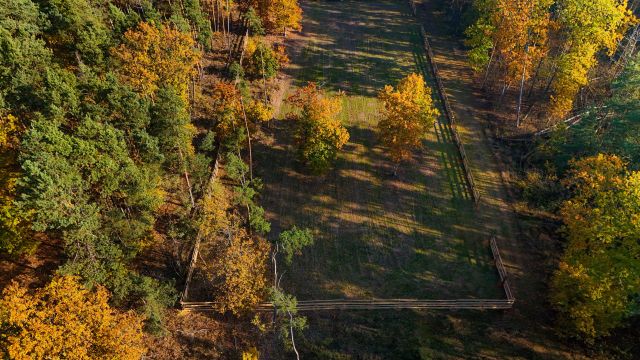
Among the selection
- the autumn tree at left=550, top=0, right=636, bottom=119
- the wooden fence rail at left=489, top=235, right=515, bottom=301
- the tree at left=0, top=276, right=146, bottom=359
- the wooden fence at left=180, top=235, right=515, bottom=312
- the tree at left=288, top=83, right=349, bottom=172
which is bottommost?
the wooden fence at left=180, top=235, right=515, bottom=312

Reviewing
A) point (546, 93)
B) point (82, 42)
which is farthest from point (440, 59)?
point (82, 42)

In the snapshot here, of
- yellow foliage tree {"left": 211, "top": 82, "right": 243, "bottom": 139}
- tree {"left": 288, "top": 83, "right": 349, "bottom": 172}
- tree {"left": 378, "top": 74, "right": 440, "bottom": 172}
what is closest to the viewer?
tree {"left": 378, "top": 74, "right": 440, "bottom": 172}

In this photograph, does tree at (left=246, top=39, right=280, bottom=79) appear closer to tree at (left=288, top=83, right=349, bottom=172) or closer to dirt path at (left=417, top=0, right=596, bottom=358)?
tree at (left=288, top=83, right=349, bottom=172)

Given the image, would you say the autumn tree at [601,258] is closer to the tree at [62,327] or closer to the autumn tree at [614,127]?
the autumn tree at [614,127]

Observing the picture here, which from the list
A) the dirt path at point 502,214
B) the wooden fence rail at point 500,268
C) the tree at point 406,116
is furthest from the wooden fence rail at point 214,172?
the wooden fence rail at point 500,268

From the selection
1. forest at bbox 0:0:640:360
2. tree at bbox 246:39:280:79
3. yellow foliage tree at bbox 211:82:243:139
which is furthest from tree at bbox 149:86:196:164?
tree at bbox 246:39:280:79

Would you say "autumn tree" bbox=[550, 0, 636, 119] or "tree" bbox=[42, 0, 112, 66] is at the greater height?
"autumn tree" bbox=[550, 0, 636, 119]

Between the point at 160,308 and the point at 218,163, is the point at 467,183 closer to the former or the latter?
the point at 218,163

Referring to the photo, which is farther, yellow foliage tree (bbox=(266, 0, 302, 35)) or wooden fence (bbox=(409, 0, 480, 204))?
yellow foliage tree (bbox=(266, 0, 302, 35))
